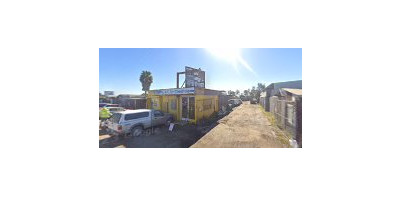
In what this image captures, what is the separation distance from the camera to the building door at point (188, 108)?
10.7m

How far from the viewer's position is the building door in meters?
10.7

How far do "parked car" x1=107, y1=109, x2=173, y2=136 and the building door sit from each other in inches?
97.2

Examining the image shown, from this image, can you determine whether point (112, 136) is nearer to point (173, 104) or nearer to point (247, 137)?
point (173, 104)

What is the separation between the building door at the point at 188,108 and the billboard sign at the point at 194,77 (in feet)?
3.97

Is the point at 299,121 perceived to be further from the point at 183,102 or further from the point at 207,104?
the point at 207,104

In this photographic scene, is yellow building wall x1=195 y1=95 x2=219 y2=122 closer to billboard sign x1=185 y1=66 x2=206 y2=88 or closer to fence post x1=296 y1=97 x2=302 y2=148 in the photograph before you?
billboard sign x1=185 y1=66 x2=206 y2=88

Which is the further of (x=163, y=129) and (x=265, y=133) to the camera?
(x=163, y=129)

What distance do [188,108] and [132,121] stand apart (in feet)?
13.9

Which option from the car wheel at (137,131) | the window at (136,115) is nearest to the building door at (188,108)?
the window at (136,115)

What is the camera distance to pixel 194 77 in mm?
12289

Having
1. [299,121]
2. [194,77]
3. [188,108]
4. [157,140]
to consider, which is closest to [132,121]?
[157,140]

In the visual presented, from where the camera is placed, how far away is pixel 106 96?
79.2 ft
